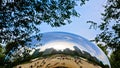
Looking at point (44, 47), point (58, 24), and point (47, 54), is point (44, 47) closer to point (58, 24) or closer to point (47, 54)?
point (47, 54)

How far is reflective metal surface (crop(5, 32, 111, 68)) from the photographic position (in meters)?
4.11

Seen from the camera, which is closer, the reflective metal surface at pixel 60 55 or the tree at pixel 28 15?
the reflective metal surface at pixel 60 55

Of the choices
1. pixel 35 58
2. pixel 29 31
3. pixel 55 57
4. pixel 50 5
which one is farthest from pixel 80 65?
pixel 50 5

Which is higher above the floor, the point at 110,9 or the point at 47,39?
the point at 110,9

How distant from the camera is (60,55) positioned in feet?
13.6

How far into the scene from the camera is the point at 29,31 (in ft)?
40.0

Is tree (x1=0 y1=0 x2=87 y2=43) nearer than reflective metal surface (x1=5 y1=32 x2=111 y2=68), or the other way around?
reflective metal surface (x1=5 y1=32 x2=111 y2=68)

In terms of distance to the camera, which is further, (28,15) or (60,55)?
(28,15)

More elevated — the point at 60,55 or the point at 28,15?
the point at 28,15

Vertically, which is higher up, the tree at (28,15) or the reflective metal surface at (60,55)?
the tree at (28,15)

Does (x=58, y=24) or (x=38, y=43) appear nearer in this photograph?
(x=38, y=43)

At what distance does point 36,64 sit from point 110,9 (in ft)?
47.4

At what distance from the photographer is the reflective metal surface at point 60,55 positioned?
4.11 metres

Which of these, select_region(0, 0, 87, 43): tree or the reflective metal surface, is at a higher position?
select_region(0, 0, 87, 43): tree
